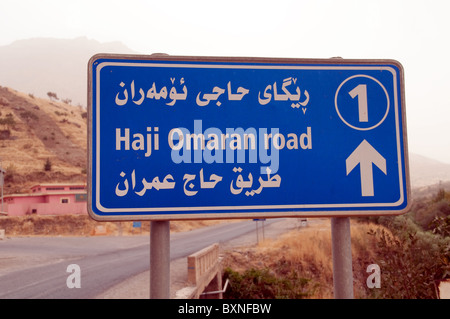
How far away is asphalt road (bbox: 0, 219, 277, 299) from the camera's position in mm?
11797

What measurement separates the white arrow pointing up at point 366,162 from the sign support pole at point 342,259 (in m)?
0.20

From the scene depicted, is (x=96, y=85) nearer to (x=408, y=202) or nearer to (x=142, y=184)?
(x=142, y=184)

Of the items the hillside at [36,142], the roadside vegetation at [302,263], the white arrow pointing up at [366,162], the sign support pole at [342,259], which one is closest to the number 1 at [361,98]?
the white arrow pointing up at [366,162]

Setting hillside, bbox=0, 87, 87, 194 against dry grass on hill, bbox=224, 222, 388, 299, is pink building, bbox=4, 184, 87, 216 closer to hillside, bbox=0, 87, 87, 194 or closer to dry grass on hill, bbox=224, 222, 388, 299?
hillside, bbox=0, 87, 87, 194

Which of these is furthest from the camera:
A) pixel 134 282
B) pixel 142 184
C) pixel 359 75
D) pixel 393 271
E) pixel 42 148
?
pixel 42 148

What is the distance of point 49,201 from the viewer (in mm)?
30109

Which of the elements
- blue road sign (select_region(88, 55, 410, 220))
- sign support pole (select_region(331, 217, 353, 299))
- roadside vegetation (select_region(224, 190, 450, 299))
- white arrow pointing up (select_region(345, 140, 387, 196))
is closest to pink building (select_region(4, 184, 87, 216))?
roadside vegetation (select_region(224, 190, 450, 299))

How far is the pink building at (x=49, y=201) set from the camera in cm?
2806

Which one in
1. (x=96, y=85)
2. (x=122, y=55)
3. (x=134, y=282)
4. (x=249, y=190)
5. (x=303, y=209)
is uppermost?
(x=122, y=55)

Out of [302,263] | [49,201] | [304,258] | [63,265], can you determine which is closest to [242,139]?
[63,265]

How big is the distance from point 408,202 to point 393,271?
3.33 metres

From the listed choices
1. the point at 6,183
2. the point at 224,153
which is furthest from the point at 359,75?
the point at 6,183

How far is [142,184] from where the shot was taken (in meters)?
1.70

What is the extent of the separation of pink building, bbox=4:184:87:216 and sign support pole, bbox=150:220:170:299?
97.2 feet
